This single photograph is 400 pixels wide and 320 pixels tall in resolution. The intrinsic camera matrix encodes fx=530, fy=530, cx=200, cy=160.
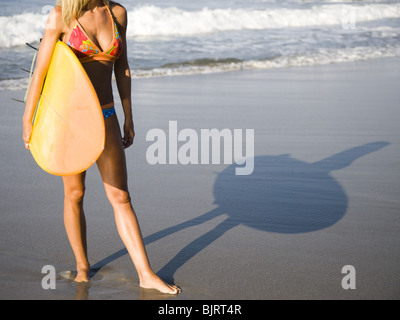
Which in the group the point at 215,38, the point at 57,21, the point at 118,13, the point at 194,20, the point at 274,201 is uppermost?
the point at 194,20

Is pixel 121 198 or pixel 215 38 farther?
pixel 215 38

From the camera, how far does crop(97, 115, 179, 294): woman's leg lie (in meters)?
2.74

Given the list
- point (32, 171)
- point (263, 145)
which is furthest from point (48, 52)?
point (263, 145)

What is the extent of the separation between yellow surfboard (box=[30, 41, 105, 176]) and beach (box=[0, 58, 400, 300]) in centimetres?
74

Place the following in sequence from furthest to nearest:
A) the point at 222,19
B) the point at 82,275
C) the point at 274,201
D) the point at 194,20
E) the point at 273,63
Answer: the point at 222,19 < the point at 194,20 < the point at 273,63 < the point at 274,201 < the point at 82,275

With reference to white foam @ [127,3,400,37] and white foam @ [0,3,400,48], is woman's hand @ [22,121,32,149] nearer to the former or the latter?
white foam @ [0,3,400,48]

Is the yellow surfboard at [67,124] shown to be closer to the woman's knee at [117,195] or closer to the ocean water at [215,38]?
the woman's knee at [117,195]

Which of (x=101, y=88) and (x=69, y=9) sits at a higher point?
(x=69, y=9)

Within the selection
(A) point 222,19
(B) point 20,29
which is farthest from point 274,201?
(A) point 222,19

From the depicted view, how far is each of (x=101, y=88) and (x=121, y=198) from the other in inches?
23.1

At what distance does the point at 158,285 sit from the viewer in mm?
2850

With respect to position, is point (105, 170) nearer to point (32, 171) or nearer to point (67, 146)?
point (67, 146)

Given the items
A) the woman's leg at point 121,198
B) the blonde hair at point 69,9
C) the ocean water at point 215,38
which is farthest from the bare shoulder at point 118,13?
the ocean water at point 215,38

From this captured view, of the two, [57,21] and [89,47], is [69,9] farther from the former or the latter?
[89,47]
